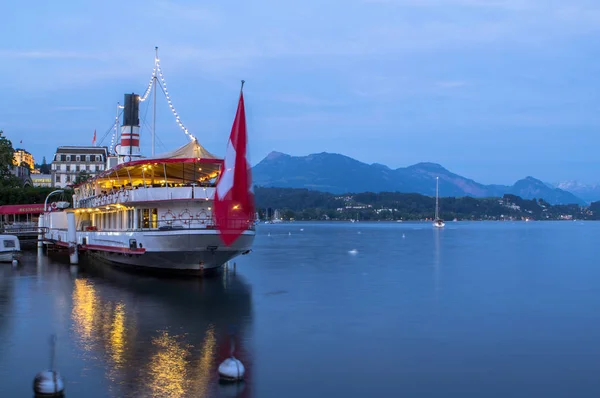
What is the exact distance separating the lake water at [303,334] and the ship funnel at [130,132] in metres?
12.7

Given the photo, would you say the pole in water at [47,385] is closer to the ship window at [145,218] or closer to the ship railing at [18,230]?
the ship window at [145,218]

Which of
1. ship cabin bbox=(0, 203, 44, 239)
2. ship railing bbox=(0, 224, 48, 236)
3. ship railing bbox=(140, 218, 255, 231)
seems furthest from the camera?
ship cabin bbox=(0, 203, 44, 239)

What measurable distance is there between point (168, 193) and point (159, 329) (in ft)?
46.8

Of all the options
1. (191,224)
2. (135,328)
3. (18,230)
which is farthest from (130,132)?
(135,328)

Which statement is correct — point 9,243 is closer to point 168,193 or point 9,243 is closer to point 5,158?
point 168,193

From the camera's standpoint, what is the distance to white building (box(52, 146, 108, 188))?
13462 cm

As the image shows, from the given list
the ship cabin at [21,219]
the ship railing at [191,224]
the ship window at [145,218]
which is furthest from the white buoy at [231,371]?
the ship cabin at [21,219]

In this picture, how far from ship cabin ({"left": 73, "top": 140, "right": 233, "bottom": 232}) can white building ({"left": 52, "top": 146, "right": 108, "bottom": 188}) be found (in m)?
94.5

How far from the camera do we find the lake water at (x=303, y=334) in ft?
57.7

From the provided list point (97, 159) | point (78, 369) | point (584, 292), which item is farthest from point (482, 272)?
point (97, 159)

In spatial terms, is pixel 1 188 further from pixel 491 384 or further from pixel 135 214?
pixel 491 384

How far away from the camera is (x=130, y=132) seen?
5375cm

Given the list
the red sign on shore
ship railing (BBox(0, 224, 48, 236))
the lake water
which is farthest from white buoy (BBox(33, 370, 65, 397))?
the red sign on shore

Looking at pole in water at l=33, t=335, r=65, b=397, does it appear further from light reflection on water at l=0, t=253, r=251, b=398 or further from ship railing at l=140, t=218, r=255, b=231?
ship railing at l=140, t=218, r=255, b=231
